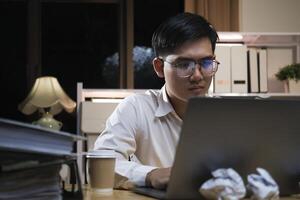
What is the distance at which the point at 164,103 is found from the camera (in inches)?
66.2

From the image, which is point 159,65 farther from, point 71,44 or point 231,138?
point 71,44

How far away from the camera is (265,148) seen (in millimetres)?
885

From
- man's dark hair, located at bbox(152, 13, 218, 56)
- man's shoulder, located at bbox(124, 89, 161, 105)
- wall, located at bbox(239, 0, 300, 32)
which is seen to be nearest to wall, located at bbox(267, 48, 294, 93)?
wall, located at bbox(239, 0, 300, 32)

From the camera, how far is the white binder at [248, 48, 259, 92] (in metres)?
3.24

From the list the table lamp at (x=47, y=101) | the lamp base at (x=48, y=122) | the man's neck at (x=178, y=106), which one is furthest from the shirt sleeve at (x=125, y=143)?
the table lamp at (x=47, y=101)

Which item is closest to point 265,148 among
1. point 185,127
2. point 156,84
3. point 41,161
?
point 185,127

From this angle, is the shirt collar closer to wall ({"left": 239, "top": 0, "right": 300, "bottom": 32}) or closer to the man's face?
the man's face

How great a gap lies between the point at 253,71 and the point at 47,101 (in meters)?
1.60

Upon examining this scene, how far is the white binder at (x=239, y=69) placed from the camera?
10.5 feet

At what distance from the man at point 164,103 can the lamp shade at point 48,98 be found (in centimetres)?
217

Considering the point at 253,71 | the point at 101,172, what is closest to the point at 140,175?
the point at 101,172

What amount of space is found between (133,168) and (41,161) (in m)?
0.57

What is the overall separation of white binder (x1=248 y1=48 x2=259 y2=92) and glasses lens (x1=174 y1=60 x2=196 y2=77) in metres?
1.89

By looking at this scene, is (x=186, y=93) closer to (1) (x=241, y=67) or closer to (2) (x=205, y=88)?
(2) (x=205, y=88)
